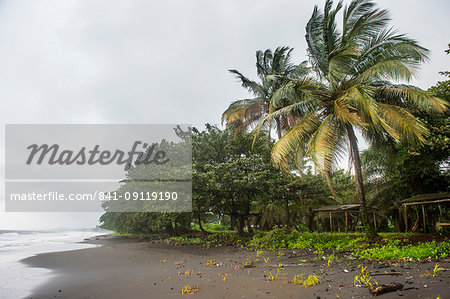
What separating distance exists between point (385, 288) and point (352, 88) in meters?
6.65

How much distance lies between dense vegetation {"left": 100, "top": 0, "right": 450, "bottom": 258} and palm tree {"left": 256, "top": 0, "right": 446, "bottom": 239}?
4cm

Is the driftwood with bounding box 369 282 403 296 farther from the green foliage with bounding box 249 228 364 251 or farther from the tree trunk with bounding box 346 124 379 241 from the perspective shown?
the tree trunk with bounding box 346 124 379 241

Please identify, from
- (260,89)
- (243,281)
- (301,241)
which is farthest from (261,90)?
(243,281)

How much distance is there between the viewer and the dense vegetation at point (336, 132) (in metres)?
9.25

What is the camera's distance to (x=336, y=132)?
10.8 meters

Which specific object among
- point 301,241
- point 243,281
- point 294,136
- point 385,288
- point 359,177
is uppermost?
point 294,136

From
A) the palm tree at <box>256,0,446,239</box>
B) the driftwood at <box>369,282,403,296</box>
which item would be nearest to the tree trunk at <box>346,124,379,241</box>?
the palm tree at <box>256,0,446,239</box>

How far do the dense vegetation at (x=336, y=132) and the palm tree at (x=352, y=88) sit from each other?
1.4 inches

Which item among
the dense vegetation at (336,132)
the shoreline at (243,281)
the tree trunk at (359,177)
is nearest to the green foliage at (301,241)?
the dense vegetation at (336,132)

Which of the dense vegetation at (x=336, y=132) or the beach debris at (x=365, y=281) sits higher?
the dense vegetation at (x=336, y=132)

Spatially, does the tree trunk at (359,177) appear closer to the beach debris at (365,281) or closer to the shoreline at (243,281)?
the shoreline at (243,281)

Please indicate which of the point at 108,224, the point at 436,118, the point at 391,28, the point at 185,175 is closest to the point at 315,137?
the point at 391,28

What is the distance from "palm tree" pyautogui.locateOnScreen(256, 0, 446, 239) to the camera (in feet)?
30.0

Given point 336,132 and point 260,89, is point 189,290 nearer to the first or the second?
point 336,132
